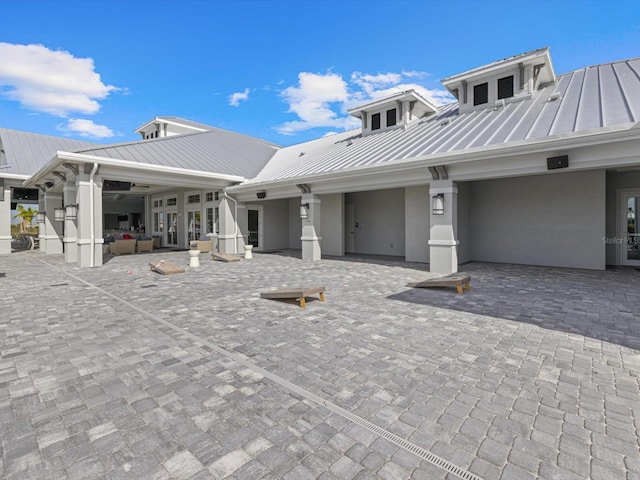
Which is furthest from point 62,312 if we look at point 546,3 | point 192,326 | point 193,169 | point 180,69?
point 180,69

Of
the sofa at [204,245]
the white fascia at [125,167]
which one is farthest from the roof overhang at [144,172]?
the sofa at [204,245]

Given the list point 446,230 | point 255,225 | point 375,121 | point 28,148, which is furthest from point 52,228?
point 446,230

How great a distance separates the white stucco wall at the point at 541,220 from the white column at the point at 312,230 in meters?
5.98

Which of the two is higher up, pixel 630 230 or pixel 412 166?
pixel 412 166

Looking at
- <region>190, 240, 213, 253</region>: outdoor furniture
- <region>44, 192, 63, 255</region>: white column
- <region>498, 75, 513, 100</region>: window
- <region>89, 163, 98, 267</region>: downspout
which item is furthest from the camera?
<region>44, 192, 63, 255</region>: white column

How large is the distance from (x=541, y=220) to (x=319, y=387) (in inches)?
439

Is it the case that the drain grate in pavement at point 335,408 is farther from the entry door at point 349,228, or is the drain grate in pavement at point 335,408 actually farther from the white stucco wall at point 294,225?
the white stucco wall at point 294,225

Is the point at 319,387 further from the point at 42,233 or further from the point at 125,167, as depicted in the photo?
the point at 42,233

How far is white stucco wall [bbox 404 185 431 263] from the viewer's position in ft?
41.8

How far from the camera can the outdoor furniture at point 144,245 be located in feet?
56.4

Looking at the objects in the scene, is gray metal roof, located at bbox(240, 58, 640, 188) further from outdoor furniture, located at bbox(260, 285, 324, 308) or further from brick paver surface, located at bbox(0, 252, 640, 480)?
outdoor furniture, located at bbox(260, 285, 324, 308)

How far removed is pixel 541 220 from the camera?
11.1 m

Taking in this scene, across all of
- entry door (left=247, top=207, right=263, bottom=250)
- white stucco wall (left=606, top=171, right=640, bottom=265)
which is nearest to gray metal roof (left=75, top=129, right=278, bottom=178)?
entry door (left=247, top=207, right=263, bottom=250)

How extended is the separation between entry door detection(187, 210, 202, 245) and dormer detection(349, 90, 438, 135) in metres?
10.1
